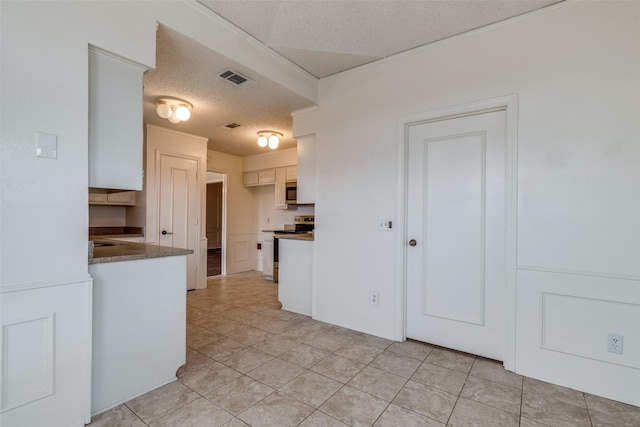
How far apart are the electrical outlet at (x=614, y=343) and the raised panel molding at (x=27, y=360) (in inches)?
130

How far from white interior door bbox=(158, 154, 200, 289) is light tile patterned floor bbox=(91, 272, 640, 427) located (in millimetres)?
2037

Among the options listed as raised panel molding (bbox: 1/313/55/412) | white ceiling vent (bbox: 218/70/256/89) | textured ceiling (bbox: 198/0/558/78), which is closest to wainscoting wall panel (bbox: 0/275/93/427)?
raised panel molding (bbox: 1/313/55/412)

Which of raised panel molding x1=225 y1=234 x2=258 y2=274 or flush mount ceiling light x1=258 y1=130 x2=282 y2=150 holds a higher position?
flush mount ceiling light x1=258 y1=130 x2=282 y2=150

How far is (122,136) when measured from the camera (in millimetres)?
1912

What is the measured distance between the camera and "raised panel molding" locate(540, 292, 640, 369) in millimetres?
1887

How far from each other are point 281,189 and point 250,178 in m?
0.90

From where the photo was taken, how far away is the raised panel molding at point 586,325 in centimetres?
189

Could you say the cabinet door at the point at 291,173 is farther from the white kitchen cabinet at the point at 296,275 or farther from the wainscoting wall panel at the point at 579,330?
the wainscoting wall panel at the point at 579,330

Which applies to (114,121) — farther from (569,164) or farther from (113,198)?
(569,164)

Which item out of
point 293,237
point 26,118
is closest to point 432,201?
point 293,237

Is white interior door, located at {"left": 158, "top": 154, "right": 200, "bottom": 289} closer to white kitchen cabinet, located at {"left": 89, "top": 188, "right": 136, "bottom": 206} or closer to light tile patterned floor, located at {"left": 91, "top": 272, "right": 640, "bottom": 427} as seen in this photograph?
white kitchen cabinet, located at {"left": 89, "top": 188, "right": 136, "bottom": 206}

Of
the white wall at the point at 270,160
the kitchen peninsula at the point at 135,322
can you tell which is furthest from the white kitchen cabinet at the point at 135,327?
the white wall at the point at 270,160

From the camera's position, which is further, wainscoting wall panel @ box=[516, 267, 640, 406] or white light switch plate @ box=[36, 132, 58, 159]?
wainscoting wall panel @ box=[516, 267, 640, 406]

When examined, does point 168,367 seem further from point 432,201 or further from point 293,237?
point 432,201
